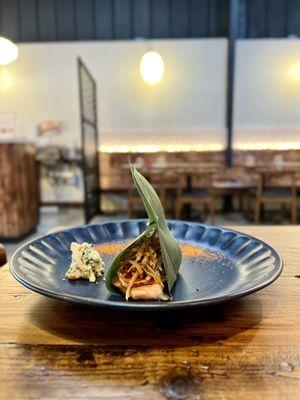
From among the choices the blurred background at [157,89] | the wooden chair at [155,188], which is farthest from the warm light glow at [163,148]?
the wooden chair at [155,188]

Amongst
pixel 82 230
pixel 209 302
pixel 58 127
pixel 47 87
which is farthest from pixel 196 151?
pixel 209 302

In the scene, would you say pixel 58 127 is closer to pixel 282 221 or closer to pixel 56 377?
pixel 282 221

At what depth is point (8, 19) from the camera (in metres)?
5.69

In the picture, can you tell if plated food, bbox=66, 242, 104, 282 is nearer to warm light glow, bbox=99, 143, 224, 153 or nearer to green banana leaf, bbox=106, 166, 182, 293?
green banana leaf, bbox=106, 166, 182, 293

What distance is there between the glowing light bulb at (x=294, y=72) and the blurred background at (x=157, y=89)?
2cm

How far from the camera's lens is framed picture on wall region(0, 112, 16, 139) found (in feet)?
18.8

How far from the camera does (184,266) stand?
2.47ft

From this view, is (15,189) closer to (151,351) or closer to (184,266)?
(184,266)

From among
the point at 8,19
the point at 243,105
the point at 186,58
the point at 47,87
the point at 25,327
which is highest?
the point at 8,19

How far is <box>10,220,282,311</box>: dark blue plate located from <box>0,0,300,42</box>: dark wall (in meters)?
5.53

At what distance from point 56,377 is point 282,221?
491cm

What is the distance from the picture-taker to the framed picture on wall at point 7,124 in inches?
226

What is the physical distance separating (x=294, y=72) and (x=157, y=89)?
92.8 inches

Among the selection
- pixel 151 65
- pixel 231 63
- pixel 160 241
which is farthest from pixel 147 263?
pixel 231 63
